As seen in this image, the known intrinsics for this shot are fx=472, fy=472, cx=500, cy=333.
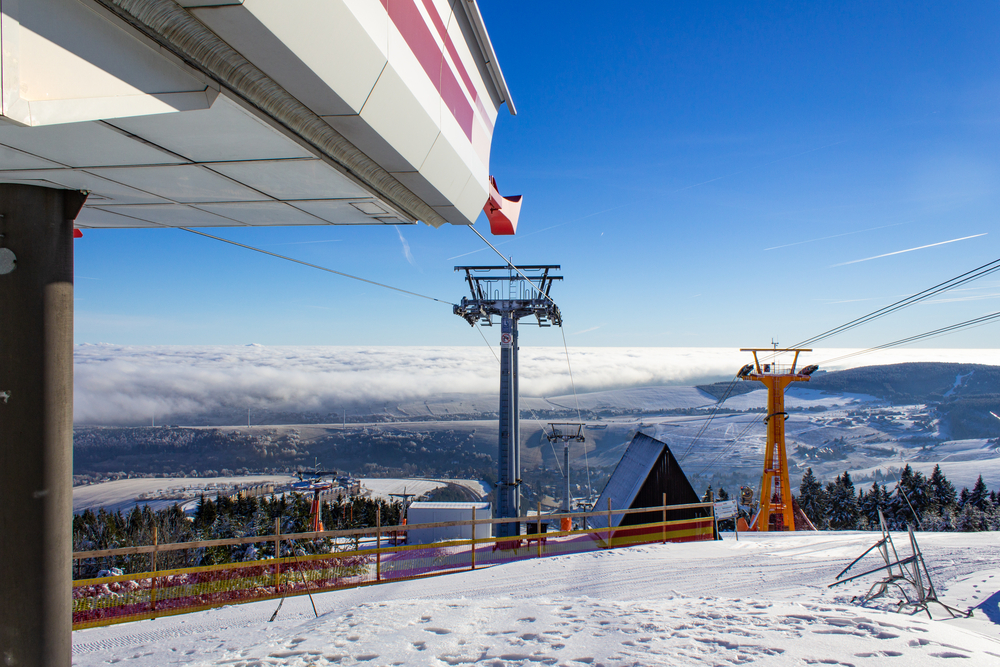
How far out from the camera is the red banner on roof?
6.13 m

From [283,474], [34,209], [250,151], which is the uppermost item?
[250,151]

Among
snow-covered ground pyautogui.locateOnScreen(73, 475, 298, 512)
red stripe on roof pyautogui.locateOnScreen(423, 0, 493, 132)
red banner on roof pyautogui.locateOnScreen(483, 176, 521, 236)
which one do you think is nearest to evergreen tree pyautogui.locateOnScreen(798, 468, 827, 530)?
red banner on roof pyautogui.locateOnScreen(483, 176, 521, 236)

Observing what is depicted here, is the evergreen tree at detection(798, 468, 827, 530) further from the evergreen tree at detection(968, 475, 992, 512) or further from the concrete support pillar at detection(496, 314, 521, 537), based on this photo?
the concrete support pillar at detection(496, 314, 521, 537)

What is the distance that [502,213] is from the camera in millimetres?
6363

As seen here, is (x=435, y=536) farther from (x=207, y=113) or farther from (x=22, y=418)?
(x=207, y=113)

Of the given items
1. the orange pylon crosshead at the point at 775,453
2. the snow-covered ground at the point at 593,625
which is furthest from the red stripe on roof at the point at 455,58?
the orange pylon crosshead at the point at 775,453

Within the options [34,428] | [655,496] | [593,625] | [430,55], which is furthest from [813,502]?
[34,428]

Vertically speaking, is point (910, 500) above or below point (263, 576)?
below

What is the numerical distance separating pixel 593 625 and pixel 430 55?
6601mm

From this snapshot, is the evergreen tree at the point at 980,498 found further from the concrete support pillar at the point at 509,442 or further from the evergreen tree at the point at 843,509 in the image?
the concrete support pillar at the point at 509,442

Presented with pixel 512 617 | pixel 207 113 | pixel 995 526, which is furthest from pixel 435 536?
pixel 995 526

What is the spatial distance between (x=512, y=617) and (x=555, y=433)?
2175 cm

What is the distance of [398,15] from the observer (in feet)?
9.31

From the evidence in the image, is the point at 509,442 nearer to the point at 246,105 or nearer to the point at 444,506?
the point at 444,506
